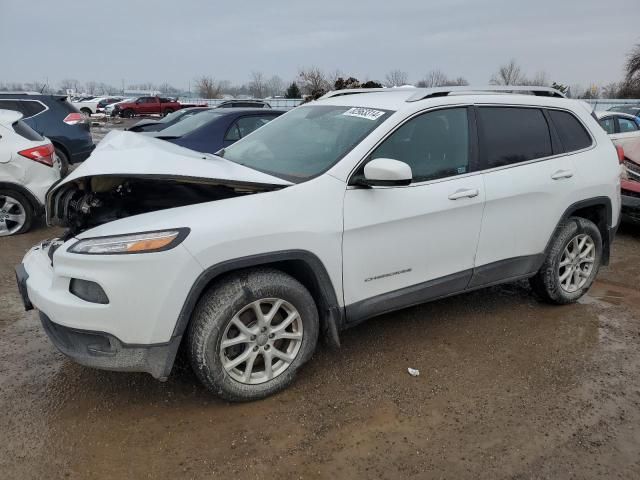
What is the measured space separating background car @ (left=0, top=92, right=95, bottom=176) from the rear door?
8.28m

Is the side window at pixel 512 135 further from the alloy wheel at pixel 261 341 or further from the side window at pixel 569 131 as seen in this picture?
the alloy wheel at pixel 261 341

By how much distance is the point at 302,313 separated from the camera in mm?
3010

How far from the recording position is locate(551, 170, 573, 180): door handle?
3.99 meters

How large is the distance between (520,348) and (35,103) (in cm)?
957

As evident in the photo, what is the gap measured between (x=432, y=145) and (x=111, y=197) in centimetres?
210

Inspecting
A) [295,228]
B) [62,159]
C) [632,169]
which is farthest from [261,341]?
[62,159]

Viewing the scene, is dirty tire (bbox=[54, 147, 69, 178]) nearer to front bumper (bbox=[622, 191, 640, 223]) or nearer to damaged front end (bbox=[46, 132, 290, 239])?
damaged front end (bbox=[46, 132, 290, 239])

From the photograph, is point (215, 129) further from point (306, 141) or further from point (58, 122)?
point (306, 141)

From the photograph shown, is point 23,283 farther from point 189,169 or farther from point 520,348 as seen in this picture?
point 520,348

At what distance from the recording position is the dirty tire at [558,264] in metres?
4.20

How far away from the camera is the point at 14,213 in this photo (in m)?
6.52

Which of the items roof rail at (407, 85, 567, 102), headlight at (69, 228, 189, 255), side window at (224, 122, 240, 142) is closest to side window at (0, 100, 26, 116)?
side window at (224, 122, 240, 142)

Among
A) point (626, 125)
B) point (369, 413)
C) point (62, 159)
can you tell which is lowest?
point (369, 413)

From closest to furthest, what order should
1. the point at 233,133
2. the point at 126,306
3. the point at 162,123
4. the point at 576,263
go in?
the point at 126,306
the point at 576,263
the point at 233,133
the point at 162,123
